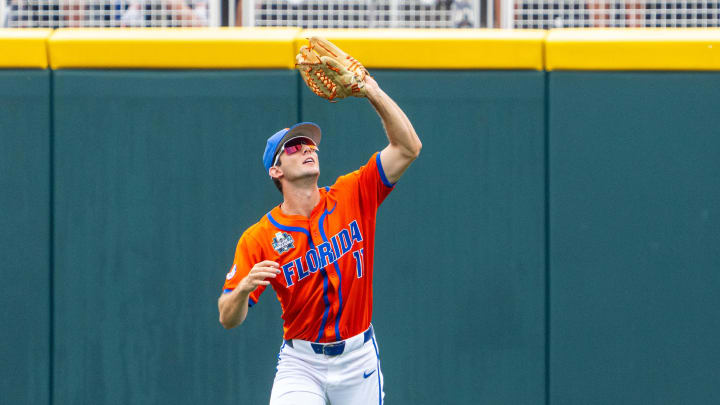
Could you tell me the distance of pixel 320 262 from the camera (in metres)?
3.77

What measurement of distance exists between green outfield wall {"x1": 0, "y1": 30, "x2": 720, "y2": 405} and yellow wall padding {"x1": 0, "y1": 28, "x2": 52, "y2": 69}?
0.05 feet

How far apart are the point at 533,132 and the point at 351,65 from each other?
1535mm

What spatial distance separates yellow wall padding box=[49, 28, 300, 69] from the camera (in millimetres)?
4801

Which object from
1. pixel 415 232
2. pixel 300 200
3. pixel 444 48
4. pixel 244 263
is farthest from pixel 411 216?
pixel 244 263

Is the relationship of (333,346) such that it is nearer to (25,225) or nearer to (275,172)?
(275,172)

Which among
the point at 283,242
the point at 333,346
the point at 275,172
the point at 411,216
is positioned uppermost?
the point at 275,172

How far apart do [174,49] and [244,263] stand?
1.58 m

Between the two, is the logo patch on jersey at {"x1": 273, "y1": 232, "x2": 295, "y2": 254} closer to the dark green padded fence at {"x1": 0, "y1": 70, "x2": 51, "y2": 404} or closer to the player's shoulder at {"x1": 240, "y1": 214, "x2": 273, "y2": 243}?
the player's shoulder at {"x1": 240, "y1": 214, "x2": 273, "y2": 243}

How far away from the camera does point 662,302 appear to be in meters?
4.79

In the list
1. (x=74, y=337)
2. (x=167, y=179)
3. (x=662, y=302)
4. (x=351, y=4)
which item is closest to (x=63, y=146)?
(x=167, y=179)

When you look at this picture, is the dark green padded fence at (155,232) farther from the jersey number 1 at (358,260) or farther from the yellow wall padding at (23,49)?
the jersey number 1 at (358,260)

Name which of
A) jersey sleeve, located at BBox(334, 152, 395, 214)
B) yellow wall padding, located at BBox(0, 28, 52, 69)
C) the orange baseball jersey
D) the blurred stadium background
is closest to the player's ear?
the orange baseball jersey

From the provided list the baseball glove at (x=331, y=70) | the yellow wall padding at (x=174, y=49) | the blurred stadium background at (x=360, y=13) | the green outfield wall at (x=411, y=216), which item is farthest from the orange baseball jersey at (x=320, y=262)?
the blurred stadium background at (x=360, y=13)

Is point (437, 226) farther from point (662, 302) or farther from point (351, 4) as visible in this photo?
point (351, 4)
